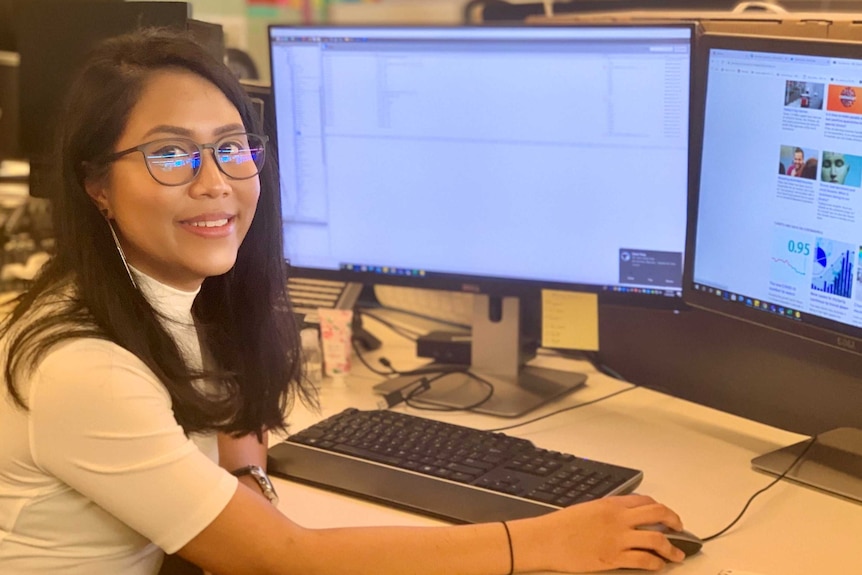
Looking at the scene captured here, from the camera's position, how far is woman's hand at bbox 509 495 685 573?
1032 millimetres

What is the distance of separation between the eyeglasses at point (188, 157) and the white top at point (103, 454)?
18 cm

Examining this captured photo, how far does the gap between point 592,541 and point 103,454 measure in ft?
1.57

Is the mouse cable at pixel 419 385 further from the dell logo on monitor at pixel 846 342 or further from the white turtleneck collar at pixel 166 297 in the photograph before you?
the dell logo on monitor at pixel 846 342

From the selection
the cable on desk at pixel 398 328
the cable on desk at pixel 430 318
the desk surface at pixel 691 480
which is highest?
the cable on desk at pixel 430 318

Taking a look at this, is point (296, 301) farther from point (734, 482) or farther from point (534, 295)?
point (734, 482)

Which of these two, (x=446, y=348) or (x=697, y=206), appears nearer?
(x=697, y=206)

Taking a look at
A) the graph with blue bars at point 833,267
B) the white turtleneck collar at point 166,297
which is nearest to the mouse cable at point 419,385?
the white turtleneck collar at point 166,297

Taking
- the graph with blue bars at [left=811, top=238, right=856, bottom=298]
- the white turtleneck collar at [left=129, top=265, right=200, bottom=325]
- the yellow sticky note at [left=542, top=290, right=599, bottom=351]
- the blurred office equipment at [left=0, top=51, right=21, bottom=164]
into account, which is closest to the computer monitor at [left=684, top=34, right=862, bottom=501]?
the graph with blue bars at [left=811, top=238, right=856, bottom=298]

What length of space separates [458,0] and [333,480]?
134 inches

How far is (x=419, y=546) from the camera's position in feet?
3.39

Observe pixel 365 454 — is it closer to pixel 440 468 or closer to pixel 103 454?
pixel 440 468

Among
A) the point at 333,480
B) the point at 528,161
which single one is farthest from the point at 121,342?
the point at 528,161

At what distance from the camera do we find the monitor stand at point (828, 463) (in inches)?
47.9

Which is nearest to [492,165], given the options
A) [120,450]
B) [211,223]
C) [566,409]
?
[566,409]
